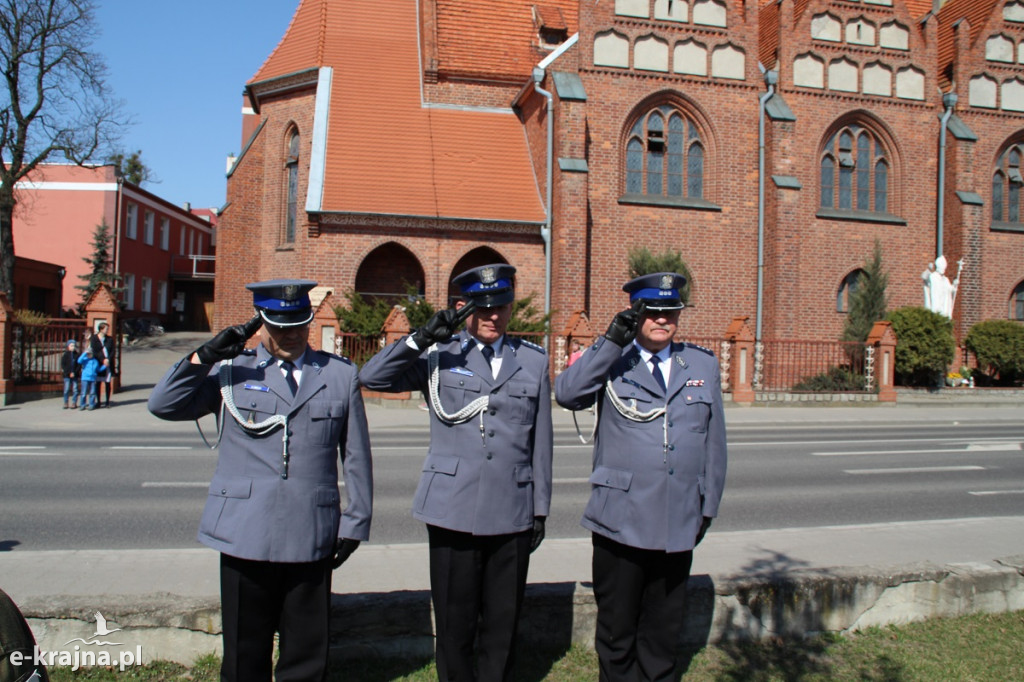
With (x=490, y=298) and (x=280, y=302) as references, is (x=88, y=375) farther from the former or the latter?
(x=490, y=298)

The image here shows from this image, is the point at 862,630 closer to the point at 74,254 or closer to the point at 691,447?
the point at 691,447

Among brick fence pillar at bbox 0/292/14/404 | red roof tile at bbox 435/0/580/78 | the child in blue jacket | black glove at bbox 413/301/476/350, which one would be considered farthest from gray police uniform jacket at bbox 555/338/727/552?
red roof tile at bbox 435/0/580/78

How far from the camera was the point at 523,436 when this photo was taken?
3789 millimetres

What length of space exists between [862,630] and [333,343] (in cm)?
1593

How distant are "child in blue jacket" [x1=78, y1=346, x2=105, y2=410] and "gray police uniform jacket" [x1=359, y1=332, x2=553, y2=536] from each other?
606 inches

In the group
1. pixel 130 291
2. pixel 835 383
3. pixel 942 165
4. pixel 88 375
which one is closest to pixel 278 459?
pixel 88 375

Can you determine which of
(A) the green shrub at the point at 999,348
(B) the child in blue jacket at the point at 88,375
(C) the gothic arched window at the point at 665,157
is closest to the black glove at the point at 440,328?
(B) the child in blue jacket at the point at 88,375

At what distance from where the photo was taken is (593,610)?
426 cm

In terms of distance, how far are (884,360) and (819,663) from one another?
19.0 m

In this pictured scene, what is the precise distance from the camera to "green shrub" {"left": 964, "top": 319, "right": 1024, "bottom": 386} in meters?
23.5

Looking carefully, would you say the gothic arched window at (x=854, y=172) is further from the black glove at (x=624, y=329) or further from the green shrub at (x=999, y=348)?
the black glove at (x=624, y=329)

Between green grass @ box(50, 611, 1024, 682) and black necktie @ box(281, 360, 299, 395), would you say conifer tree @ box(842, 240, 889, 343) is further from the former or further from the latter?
black necktie @ box(281, 360, 299, 395)

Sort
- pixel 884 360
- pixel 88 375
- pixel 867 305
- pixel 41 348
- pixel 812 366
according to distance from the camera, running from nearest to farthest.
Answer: pixel 88 375 → pixel 41 348 → pixel 884 360 → pixel 812 366 → pixel 867 305

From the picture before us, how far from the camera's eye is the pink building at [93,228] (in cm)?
3916
